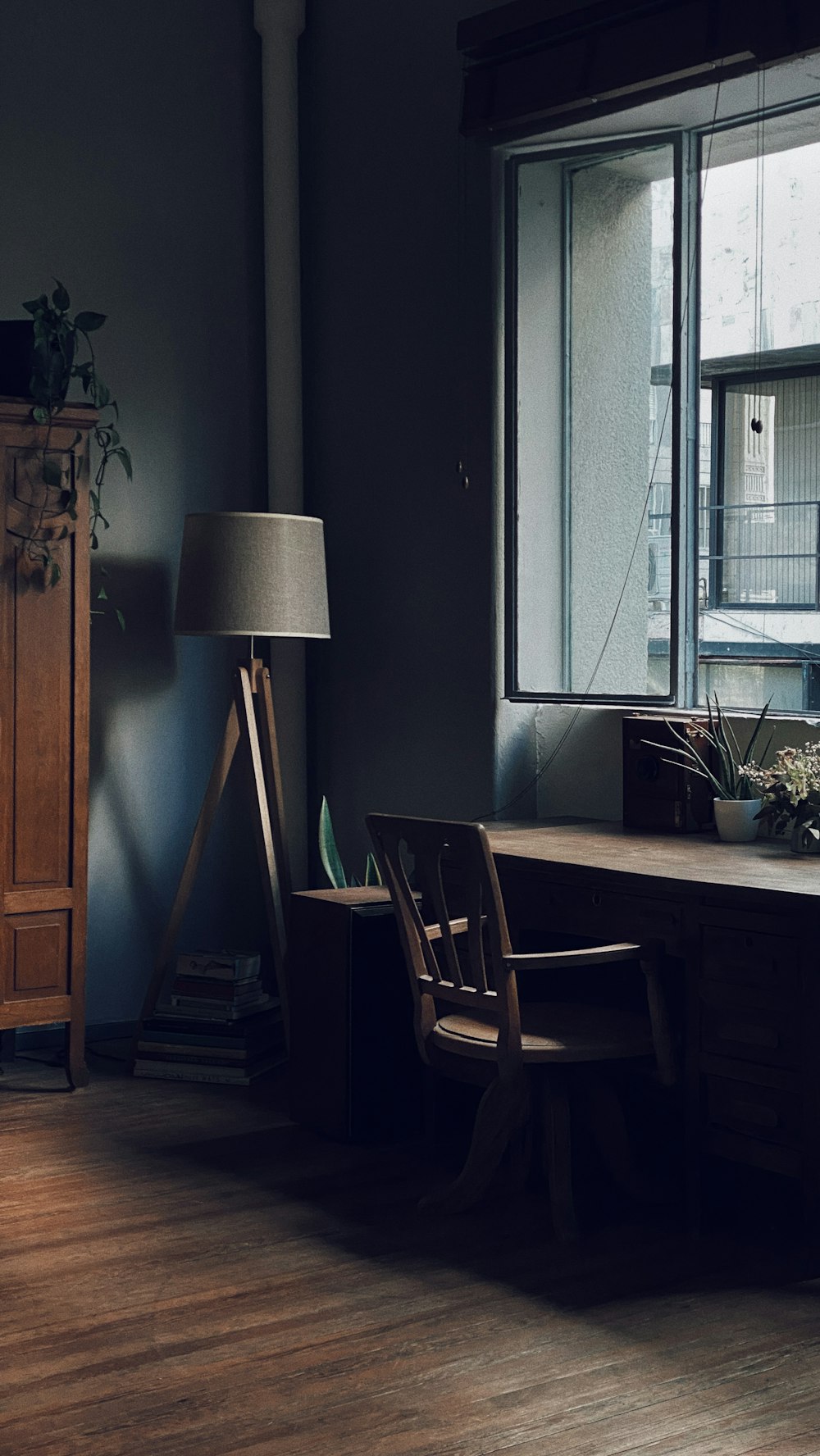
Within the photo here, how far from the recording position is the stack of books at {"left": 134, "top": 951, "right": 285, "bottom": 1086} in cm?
470

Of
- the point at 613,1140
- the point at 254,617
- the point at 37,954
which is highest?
→ the point at 254,617

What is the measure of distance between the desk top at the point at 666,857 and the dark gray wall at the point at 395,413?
25.6 inches

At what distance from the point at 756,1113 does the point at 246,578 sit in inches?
88.1

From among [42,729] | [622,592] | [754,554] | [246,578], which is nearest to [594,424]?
[622,592]

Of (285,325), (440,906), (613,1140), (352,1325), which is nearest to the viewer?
(352,1325)

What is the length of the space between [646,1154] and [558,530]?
186 centimetres

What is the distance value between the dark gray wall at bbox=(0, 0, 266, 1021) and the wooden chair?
191 cm

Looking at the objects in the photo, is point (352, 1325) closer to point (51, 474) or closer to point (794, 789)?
point (794, 789)

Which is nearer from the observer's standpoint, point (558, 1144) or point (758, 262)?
point (558, 1144)

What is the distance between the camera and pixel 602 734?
15.3ft

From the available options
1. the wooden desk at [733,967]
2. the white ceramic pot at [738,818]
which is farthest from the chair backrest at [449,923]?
the white ceramic pot at [738,818]

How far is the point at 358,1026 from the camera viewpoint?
13.1ft

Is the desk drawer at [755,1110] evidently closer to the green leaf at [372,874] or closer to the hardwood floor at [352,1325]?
the hardwood floor at [352,1325]

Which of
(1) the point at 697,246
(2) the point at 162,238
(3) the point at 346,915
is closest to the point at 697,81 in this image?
(1) the point at 697,246
